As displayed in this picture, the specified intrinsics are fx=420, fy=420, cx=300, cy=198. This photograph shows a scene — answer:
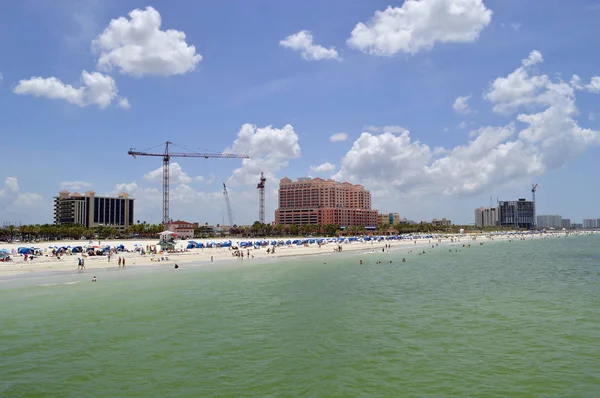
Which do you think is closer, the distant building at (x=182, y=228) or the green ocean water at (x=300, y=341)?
the green ocean water at (x=300, y=341)

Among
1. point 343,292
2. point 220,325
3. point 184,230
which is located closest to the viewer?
point 220,325

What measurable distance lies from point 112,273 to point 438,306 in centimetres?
4086

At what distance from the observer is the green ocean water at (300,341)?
15.8m

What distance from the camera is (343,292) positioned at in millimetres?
38344

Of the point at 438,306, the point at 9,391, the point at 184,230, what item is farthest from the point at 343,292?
the point at 184,230

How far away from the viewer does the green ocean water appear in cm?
1584

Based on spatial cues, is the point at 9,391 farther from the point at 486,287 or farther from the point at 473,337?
the point at 486,287

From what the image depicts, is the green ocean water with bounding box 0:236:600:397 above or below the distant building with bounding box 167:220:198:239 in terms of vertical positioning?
below

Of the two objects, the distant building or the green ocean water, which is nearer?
the green ocean water

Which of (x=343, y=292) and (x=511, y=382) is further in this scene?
(x=343, y=292)

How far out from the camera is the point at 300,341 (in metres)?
21.7

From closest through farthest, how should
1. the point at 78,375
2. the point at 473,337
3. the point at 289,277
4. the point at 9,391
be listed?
the point at 9,391 → the point at 78,375 → the point at 473,337 → the point at 289,277

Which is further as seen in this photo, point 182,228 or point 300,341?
point 182,228

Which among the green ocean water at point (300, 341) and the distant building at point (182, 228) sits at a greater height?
the distant building at point (182, 228)
